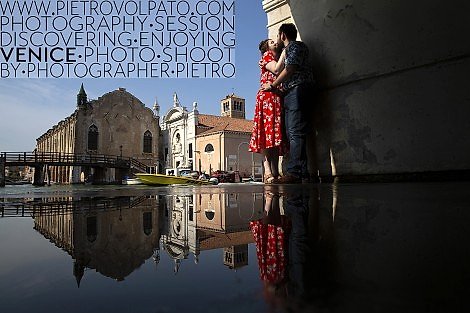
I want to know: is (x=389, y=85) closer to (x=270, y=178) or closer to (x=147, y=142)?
(x=270, y=178)

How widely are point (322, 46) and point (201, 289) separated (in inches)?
127

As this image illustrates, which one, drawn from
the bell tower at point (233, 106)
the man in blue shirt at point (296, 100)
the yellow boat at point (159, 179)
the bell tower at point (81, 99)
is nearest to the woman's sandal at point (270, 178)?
the man in blue shirt at point (296, 100)

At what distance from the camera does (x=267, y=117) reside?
11.4 ft

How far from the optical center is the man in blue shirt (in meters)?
2.99

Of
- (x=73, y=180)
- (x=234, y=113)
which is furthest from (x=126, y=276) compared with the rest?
(x=234, y=113)

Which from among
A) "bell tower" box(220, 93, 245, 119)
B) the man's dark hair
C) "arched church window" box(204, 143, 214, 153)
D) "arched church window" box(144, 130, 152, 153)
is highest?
"bell tower" box(220, 93, 245, 119)

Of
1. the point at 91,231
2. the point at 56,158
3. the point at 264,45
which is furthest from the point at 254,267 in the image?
the point at 56,158

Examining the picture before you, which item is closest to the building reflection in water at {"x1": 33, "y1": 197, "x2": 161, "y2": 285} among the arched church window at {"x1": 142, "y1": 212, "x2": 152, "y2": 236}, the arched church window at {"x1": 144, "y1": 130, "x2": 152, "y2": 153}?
the arched church window at {"x1": 142, "y1": 212, "x2": 152, "y2": 236}

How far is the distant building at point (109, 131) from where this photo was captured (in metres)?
30.4

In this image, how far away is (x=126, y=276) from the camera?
0.45 metres

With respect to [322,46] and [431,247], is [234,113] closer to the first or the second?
[322,46]

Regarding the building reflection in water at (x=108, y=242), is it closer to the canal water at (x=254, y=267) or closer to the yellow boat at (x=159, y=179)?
the canal water at (x=254, y=267)

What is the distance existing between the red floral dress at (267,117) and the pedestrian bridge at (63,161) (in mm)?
26513

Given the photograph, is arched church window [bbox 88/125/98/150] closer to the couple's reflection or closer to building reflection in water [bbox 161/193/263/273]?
building reflection in water [bbox 161/193/263/273]
